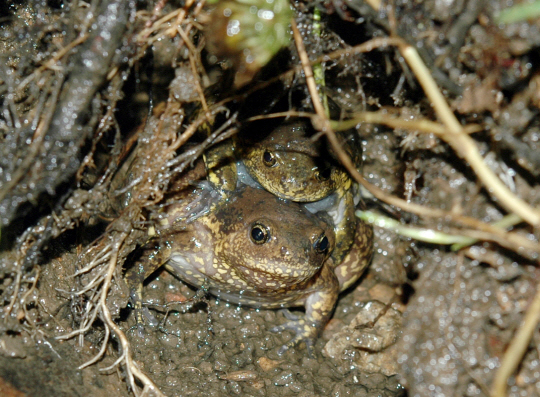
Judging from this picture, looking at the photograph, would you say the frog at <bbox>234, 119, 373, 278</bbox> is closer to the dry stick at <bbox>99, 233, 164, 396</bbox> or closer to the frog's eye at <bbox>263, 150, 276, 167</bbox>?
the frog's eye at <bbox>263, 150, 276, 167</bbox>

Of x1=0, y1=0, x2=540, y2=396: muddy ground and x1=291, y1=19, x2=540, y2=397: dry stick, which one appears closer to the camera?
x1=291, y1=19, x2=540, y2=397: dry stick

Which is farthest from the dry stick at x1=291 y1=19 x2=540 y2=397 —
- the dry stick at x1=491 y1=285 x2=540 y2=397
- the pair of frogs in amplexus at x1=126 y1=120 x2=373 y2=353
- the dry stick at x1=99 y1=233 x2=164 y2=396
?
the dry stick at x1=99 y1=233 x2=164 y2=396

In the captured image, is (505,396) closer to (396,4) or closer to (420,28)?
(420,28)

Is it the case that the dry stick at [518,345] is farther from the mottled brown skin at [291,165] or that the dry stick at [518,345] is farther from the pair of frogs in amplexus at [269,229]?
the mottled brown skin at [291,165]

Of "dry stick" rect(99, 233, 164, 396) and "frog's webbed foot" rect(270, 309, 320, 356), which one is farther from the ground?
"dry stick" rect(99, 233, 164, 396)

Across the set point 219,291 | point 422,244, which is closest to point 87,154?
point 219,291

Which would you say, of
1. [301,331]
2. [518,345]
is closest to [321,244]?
[301,331]
